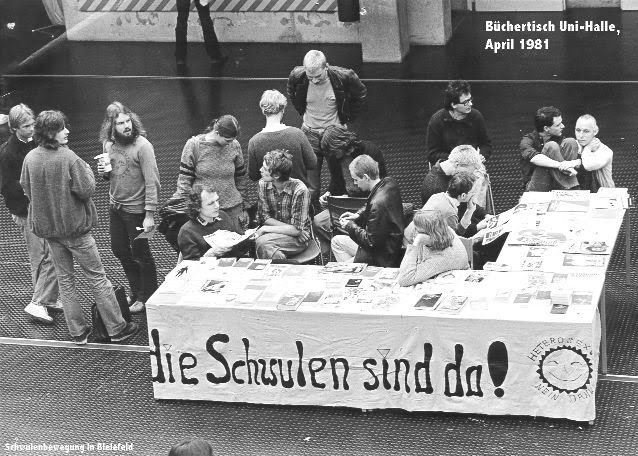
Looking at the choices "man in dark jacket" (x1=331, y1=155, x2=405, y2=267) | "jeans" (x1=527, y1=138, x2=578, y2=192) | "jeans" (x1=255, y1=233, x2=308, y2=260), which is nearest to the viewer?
"man in dark jacket" (x1=331, y1=155, x2=405, y2=267)

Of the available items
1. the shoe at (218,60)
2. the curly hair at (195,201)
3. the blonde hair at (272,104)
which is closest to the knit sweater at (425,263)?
the curly hair at (195,201)

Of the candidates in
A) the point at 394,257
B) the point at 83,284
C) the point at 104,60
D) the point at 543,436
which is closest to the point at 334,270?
the point at 394,257

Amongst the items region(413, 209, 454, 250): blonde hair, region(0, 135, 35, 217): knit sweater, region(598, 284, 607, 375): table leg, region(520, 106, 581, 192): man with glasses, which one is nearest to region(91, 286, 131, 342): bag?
region(0, 135, 35, 217): knit sweater

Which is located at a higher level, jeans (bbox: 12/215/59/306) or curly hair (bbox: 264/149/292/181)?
curly hair (bbox: 264/149/292/181)

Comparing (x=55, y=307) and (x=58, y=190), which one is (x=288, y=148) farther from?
(x=55, y=307)

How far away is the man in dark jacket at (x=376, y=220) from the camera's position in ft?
25.5

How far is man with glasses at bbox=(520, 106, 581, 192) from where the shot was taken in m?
8.66

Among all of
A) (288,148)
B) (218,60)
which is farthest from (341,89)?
(218,60)

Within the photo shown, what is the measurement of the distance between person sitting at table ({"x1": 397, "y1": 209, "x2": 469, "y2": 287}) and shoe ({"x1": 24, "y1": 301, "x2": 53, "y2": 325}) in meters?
2.58

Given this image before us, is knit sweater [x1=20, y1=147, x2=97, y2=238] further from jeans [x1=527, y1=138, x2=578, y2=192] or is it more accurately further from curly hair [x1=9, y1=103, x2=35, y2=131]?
jeans [x1=527, y1=138, x2=578, y2=192]

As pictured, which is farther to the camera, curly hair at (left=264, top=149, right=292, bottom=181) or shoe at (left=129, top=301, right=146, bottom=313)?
shoe at (left=129, top=301, right=146, bottom=313)

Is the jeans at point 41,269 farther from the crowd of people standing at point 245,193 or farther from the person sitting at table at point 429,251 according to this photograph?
the person sitting at table at point 429,251

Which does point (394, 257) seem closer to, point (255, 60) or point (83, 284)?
point (83, 284)

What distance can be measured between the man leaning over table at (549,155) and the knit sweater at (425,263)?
4.92 ft
